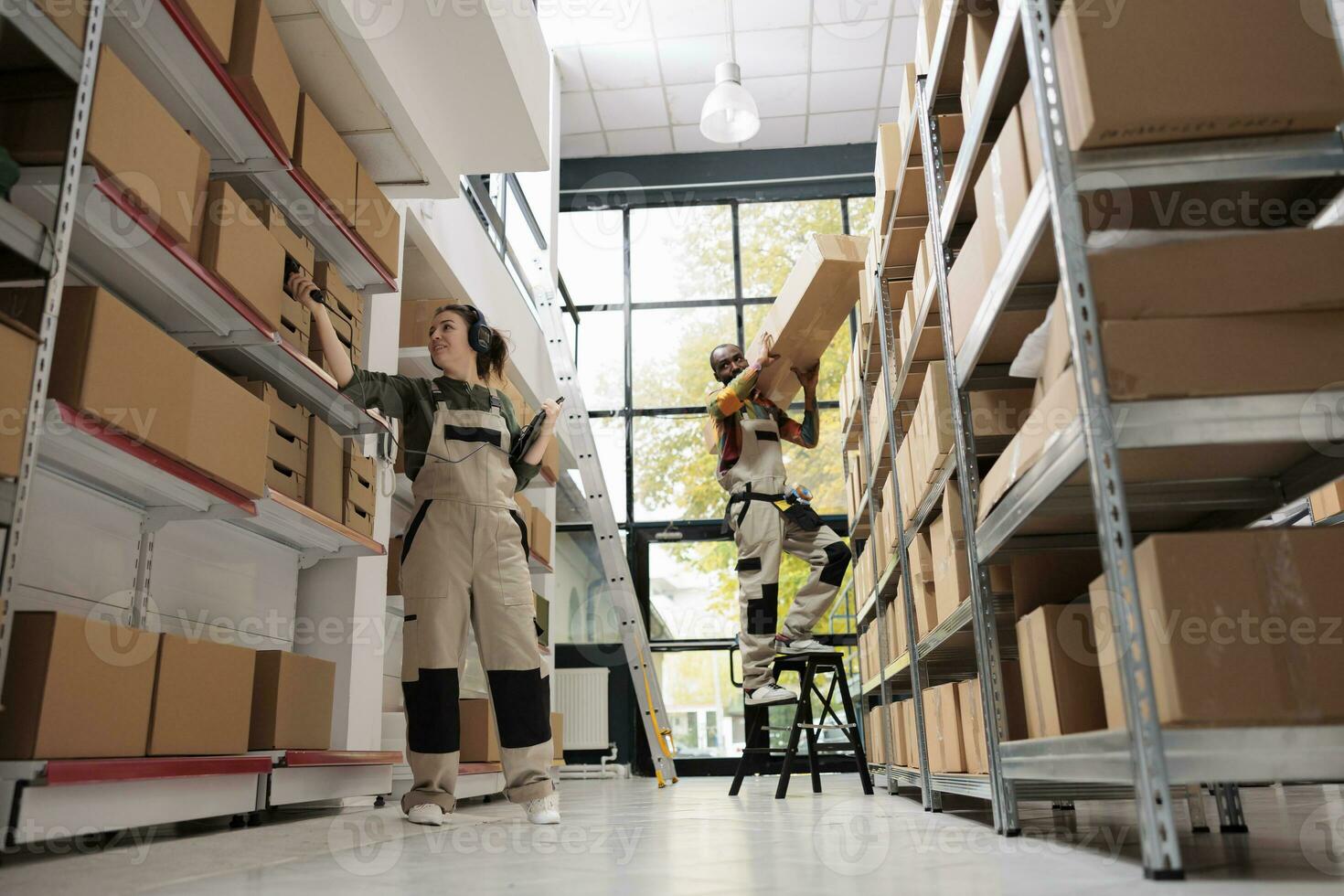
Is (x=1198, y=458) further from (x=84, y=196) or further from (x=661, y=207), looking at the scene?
(x=661, y=207)

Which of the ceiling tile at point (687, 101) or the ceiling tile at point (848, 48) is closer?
the ceiling tile at point (848, 48)

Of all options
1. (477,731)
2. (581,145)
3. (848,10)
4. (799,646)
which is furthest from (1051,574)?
(581,145)

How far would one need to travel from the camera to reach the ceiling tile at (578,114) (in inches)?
299

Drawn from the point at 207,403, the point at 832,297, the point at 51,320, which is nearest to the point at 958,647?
the point at 832,297

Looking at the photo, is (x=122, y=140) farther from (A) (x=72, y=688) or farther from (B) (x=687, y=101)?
(B) (x=687, y=101)

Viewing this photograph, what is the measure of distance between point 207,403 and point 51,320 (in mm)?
523

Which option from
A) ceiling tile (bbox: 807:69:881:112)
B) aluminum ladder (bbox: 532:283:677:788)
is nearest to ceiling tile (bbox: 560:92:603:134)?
ceiling tile (bbox: 807:69:881:112)

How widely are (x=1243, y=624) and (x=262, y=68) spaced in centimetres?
233

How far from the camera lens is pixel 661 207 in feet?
27.5

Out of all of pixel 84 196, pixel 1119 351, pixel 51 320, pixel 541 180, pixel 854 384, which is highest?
pixel 541 180

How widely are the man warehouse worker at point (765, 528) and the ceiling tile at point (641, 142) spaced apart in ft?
13.9

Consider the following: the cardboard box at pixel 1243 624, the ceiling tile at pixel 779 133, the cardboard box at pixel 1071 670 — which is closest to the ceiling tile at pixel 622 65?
the ceiling tile at pixel 779 133

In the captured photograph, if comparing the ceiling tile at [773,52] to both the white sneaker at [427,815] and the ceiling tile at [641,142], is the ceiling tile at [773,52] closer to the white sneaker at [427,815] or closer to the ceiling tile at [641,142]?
the ceiling tile at [641,142]

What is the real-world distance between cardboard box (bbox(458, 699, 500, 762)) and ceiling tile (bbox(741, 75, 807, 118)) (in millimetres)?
5527
